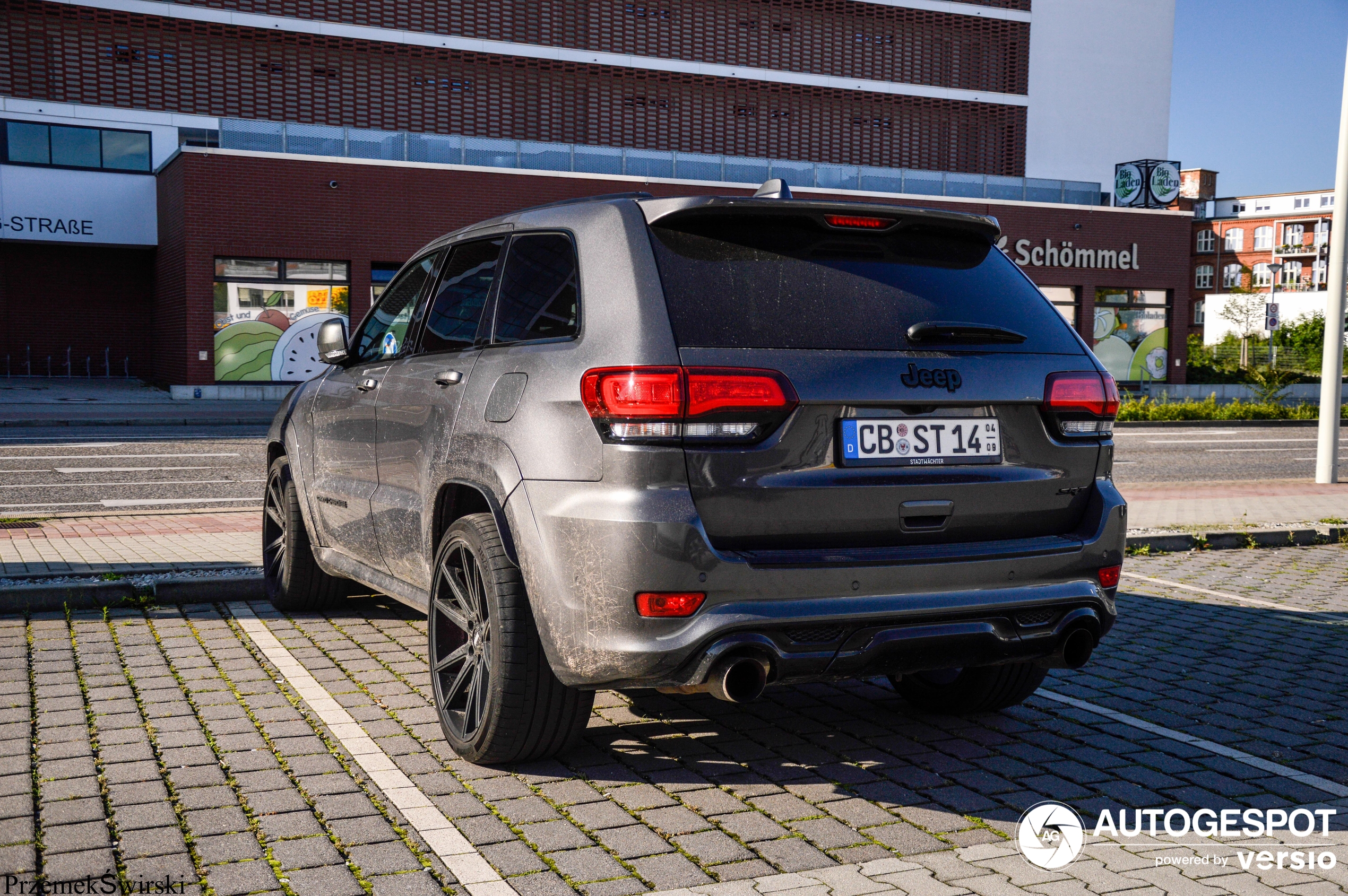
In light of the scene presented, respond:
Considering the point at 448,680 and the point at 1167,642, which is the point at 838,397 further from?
the point at 1167,642

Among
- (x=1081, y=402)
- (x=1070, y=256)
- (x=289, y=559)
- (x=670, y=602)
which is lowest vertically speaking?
(x=289, y=559)

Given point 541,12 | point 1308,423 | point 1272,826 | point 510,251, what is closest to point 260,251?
point 541,12

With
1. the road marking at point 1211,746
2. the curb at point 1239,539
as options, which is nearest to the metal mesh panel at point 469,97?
the curb at point 1239,539

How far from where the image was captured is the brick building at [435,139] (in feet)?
99.9

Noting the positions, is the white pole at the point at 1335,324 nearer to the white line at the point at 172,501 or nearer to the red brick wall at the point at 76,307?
the white line at the point at 172,501

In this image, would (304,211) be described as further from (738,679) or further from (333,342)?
(738,679)

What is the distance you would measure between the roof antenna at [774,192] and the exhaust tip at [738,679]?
4.50 ft

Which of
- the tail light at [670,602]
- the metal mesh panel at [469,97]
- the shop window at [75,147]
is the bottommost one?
the tail light at [670,602]

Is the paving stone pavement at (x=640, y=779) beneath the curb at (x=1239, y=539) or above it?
above

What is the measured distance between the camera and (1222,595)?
23.8 feet

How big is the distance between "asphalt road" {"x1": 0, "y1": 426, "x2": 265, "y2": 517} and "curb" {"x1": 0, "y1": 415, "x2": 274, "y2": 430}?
3.03 ft

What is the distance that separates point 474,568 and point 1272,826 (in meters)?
2.48

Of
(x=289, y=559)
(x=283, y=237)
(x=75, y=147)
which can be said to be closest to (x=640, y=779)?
(x=289, y=559)

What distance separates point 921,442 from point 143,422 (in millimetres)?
20606
